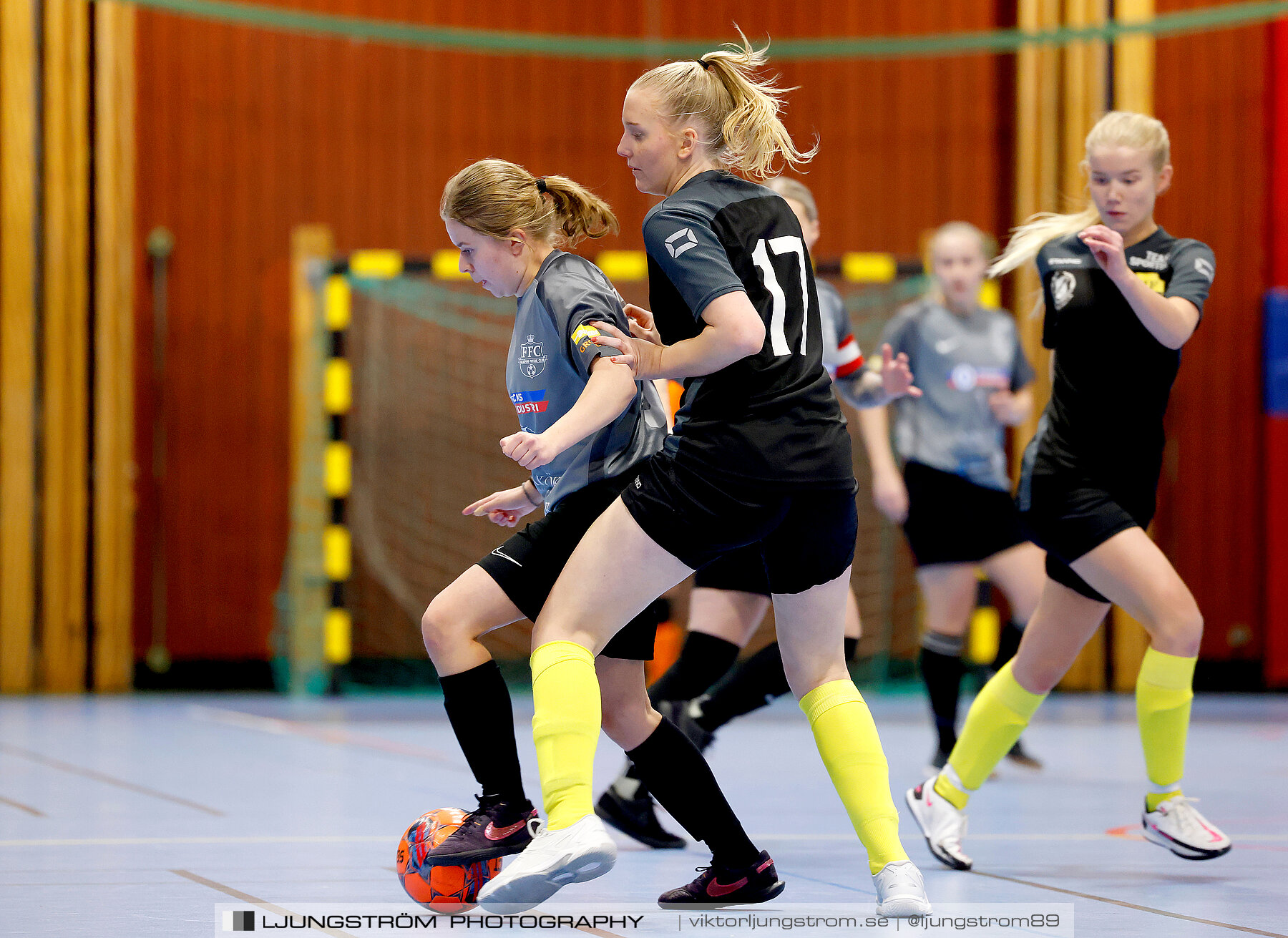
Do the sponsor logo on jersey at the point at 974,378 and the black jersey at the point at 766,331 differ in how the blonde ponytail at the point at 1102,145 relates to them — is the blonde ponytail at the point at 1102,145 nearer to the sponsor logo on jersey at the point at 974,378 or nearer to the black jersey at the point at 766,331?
the black jersey at the point at 766,331

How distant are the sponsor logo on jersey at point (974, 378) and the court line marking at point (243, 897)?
9.34ft

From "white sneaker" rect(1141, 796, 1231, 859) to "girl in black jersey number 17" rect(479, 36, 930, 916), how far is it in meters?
0.86

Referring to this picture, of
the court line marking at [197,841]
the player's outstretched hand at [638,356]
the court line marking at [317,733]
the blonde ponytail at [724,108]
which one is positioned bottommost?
the court line marking at [317,733]

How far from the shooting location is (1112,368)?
3051mm

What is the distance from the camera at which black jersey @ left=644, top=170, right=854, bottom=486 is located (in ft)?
7.31

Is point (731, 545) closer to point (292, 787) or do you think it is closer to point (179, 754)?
point (292, 787)

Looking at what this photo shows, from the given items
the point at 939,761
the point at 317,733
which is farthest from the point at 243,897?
the point at 317,733

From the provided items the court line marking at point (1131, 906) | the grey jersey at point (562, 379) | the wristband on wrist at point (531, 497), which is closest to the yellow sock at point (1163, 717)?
the court line marking at point (1131, 906)

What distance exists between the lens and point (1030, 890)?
8.84 ft

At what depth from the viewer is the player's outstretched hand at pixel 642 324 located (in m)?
2.48

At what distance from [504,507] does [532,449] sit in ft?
1.51

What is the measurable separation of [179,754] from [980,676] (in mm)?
4059

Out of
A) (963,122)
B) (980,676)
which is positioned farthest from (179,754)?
(963,122)

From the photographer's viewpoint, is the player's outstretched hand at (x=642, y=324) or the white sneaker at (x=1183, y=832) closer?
the player's outstretched hand at (x=642, y=324)
